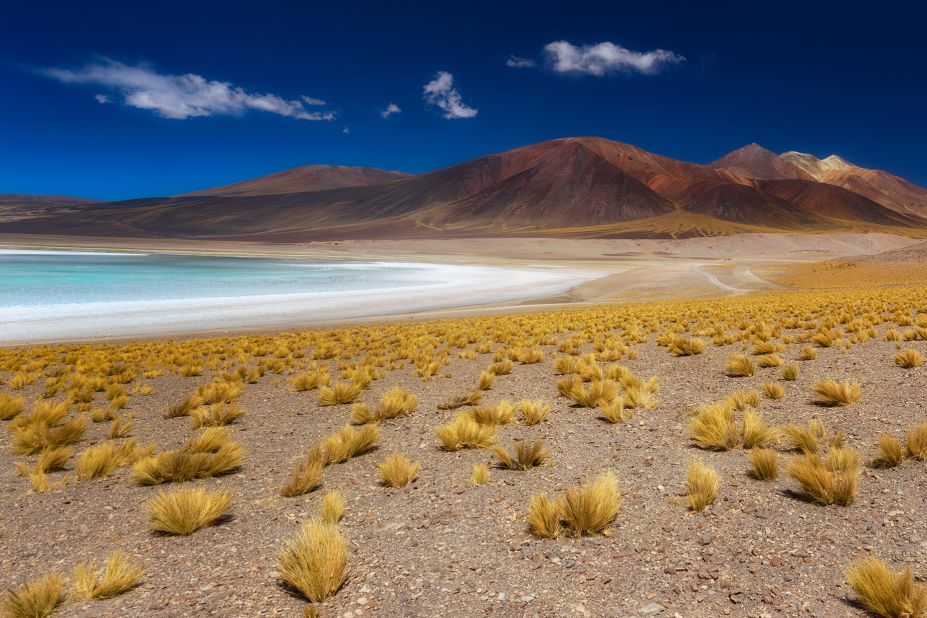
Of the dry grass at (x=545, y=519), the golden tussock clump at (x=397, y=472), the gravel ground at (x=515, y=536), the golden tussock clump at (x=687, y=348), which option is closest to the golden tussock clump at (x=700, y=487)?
the gravel ground at (x=515, y=536)

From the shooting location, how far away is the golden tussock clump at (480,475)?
4.76 m

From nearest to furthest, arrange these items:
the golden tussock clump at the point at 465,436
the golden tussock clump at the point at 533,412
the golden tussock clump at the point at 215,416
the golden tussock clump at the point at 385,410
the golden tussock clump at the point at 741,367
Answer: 1. the golden tussock clump at the point at 465,436
2. the golden tussock clump at the point at 533,412
3. the golden tussock clump at the point at 385,410
4. the golden tussock clump at the point at 215,416
5. the golden tussock clump at the point at 741,367

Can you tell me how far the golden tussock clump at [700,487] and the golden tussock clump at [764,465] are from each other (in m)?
0.42

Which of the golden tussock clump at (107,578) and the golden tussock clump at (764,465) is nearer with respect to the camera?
the golden tussock clump at (107,578)

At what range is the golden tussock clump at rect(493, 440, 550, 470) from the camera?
5051mm

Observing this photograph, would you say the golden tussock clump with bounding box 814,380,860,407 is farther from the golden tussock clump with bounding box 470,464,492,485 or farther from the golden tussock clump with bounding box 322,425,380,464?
the golden tussock clump with bounding box 322,425,380,464

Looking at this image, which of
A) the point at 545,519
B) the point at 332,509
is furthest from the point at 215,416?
the point at 545,519

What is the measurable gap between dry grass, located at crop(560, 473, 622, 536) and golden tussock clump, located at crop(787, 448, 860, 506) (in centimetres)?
138

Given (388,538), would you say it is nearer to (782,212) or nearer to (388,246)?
(388,246)

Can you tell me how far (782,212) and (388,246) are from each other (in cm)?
15850

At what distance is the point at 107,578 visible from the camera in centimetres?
332

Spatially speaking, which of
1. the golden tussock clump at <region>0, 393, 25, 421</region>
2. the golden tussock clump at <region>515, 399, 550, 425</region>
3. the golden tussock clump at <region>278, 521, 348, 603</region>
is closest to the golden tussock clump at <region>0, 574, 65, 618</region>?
the golden tussock clump at <region>278, 521, 348, 603</region>

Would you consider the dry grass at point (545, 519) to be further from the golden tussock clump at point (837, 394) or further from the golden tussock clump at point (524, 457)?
the golden tussock clump at point (837, 394)

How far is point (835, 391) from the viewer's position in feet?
20.6
